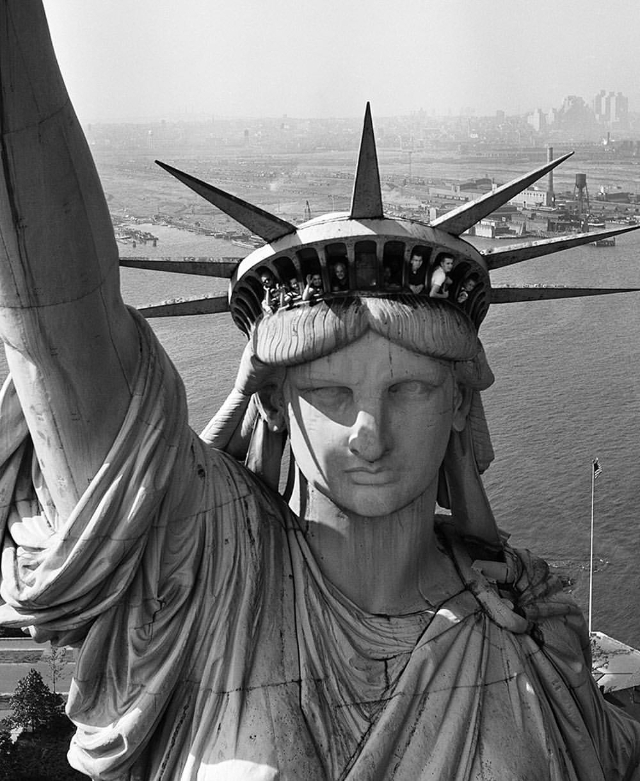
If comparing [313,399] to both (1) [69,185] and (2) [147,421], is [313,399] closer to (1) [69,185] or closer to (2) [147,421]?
(2) [147,421]

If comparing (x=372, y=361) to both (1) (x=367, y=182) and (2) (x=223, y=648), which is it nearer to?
(1) (x=367, y=182)

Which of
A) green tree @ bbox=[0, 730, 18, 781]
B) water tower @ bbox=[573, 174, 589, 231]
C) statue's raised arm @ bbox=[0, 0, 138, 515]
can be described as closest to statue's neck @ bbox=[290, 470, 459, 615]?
statue's raised arm @ bbox=[0, 0, 138, 515]

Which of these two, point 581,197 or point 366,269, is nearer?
point 366,269

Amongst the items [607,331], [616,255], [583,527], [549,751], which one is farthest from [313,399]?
[616,255]

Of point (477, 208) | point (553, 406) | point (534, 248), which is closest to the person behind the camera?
point (477, 208)

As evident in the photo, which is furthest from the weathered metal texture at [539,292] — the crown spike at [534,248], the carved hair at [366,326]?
the carved hair at [366,326]

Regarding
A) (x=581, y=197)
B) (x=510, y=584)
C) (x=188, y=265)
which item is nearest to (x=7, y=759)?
(x=510, y=584)
